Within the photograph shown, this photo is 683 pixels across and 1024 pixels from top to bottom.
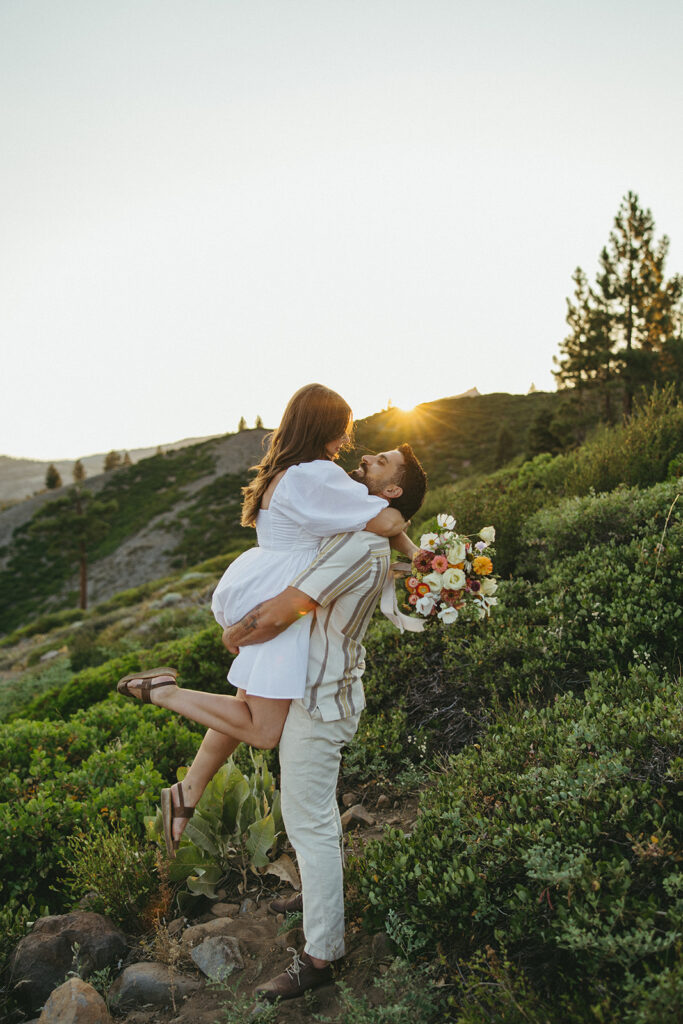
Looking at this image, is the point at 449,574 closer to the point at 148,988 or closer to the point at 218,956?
the point at 218,956

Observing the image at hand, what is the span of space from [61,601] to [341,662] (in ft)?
101

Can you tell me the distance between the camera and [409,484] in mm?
2896

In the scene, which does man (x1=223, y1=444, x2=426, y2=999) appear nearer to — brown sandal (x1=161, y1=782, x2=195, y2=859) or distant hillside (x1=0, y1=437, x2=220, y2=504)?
brown sandal (x1=161, y1=782, x2=195, y2=859)

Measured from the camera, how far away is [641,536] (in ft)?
16.8

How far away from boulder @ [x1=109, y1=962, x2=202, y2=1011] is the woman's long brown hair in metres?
2.29

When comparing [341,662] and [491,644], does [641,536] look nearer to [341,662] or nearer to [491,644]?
[491,644]

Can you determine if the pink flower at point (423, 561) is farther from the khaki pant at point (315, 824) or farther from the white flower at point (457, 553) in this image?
the khaki pant at point (315, 824)

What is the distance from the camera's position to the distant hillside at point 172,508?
29.7 metres

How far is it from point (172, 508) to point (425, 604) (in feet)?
114

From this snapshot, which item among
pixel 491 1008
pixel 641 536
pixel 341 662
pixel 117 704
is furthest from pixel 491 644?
pixel 117 704

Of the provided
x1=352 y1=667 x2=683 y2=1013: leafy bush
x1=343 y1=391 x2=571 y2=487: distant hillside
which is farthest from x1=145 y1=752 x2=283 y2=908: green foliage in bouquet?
x1=343 y1=391 x2=571 y2=487: distant hillside

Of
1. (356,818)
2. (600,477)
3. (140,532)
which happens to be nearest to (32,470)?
(140,532)

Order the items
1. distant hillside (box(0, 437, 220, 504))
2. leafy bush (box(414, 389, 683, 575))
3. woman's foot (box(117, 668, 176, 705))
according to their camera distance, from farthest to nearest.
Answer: distant hillside (box(0, 437, 220, 504)), leafy bush (box(414, 389, 683, 575)), woman's foot (box(117, 668, 176, 705))

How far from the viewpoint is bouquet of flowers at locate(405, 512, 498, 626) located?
2955 millimetres
